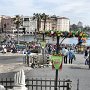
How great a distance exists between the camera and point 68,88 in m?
13.6

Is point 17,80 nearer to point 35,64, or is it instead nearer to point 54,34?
point 54,34

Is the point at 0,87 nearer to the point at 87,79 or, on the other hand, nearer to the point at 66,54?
the point at 87,79

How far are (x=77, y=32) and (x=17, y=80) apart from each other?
5613 mm

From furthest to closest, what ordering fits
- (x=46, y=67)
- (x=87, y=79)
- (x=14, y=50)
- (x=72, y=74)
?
(x=14, y=50)
(x=46, y=67)
(x=72, y=74)
(x=87, y=79)

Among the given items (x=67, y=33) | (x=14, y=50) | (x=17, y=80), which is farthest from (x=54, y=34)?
(x=14, y=50)

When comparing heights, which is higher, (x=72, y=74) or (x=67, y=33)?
(x=67, y=33)

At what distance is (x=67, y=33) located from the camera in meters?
17.6

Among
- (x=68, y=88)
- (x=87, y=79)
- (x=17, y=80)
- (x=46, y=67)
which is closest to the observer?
(x=17, y=80)

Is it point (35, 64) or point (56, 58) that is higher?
point (56, 58)

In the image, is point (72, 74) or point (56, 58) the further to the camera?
point (72, 74)

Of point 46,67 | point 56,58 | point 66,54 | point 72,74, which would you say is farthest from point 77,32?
point 66,54

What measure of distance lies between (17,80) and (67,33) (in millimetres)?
5601

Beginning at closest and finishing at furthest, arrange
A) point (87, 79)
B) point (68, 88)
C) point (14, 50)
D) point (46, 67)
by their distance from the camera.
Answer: point (68, 88)
point (87, 79)
point (46, 67)
point (14, 50)

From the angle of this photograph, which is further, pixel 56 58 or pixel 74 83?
pixel 74 83
